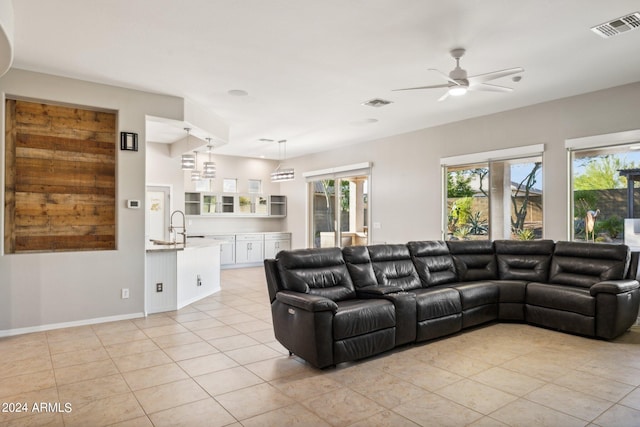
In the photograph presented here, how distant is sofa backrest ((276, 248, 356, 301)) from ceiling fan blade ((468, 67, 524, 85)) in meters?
2.21

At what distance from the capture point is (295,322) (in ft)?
11.5

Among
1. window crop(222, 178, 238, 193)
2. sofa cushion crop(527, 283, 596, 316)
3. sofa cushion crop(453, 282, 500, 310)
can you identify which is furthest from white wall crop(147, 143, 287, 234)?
sofa cushion crop(527, 283, 596, 316)

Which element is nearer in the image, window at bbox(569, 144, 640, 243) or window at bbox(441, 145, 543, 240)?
window at bbox(569, 144, 640, 243)

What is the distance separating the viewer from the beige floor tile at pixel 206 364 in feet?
11.1

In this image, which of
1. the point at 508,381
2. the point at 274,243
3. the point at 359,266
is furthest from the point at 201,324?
the point at 274,243

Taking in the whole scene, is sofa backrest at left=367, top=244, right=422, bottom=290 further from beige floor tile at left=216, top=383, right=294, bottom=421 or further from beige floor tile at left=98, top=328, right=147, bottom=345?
beige floor tile at left=98, top=328, right=147, bottom=345

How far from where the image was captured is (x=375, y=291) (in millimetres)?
3986

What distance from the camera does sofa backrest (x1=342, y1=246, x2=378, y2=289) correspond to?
4.21 meters

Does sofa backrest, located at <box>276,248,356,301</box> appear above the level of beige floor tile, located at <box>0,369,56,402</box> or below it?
above

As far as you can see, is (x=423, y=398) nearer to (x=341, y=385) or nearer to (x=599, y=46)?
(x=341, y=385)

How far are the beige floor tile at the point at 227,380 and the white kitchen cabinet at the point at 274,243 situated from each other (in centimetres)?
713

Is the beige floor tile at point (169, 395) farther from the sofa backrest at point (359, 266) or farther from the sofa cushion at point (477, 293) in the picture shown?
the sofa cushion at point (477, 293)

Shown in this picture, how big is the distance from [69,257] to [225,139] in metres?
3.10

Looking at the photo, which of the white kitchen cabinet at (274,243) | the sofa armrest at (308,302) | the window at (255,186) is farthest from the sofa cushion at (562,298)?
the window at (255,186)
